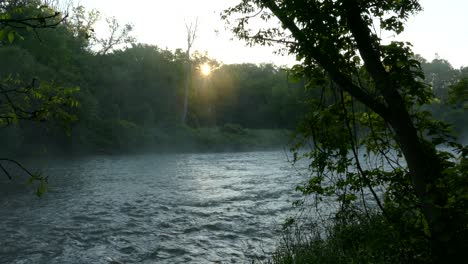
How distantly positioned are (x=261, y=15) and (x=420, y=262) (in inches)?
172

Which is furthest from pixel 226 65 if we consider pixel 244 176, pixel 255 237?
pixel 255 237

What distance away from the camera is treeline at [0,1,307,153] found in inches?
1537

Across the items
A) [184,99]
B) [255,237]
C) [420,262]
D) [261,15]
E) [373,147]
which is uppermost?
[184,99]

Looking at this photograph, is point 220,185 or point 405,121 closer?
point 405,121

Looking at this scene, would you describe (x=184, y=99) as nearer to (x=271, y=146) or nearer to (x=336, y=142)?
(x=271, y=146)

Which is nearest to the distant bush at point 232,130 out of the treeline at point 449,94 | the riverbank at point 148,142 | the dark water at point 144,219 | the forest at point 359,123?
the riverbank at point 148,142

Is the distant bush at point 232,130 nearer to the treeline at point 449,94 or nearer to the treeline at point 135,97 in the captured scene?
the treeline at point 135,97

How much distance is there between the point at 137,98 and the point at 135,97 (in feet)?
1.12

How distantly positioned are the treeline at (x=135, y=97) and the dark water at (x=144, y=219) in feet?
34.4

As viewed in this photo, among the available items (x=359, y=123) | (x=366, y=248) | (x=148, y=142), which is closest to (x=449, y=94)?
(x=359, y=123)

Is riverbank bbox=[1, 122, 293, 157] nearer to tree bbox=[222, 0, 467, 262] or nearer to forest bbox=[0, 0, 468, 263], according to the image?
forest bbox=[0, 0, 468, 263]

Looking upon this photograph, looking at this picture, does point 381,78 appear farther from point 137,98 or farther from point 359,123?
A: point 137,98

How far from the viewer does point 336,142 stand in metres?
6.21

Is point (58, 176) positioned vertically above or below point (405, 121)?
below
